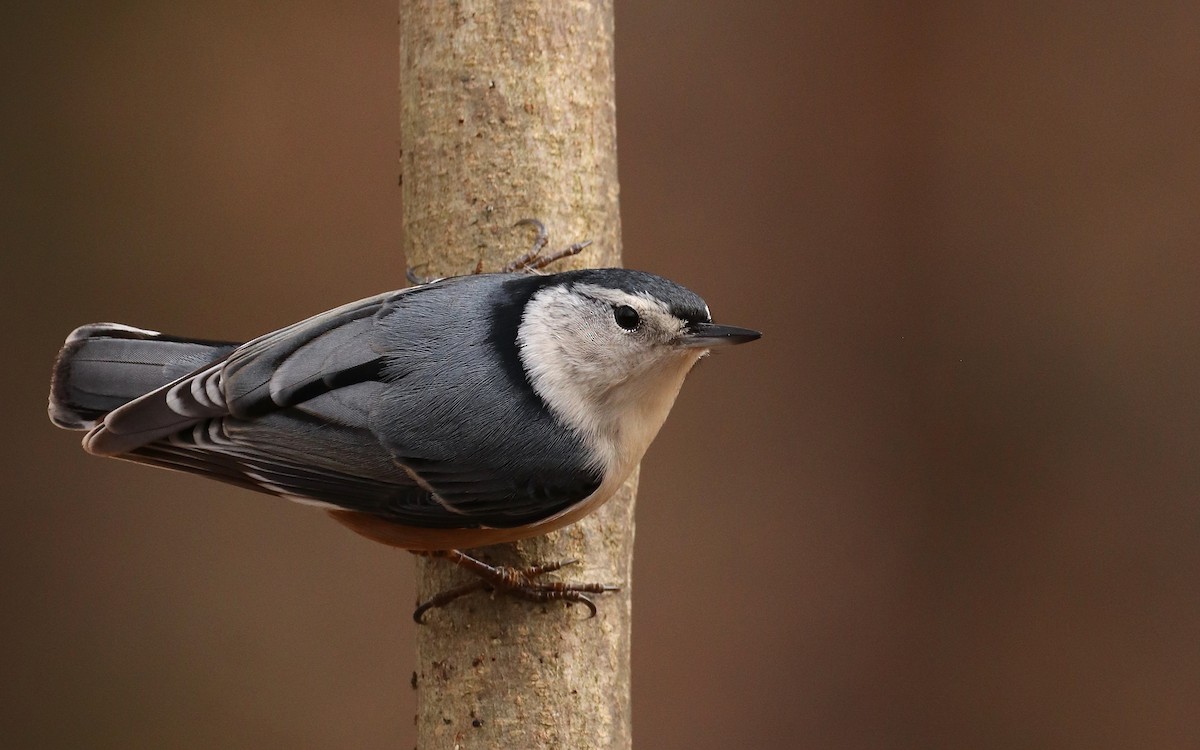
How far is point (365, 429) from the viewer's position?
162 centimetres

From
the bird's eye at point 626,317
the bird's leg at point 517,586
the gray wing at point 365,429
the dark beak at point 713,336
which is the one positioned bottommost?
the bird's leg at point 517,586

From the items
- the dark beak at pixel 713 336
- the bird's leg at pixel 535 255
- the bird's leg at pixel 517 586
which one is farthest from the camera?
the bird's leg at pixel 535 255

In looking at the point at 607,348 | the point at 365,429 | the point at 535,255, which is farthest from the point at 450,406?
the point at 535,255

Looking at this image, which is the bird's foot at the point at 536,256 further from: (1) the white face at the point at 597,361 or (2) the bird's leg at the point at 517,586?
(2) the bird's leg at the point at 517,586

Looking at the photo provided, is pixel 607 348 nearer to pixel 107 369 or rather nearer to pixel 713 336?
pixel 713 336

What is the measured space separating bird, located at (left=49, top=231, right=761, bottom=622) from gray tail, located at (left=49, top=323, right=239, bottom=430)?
2.6 inches

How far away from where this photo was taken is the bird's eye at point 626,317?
5.19 feet

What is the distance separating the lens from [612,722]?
1695mm

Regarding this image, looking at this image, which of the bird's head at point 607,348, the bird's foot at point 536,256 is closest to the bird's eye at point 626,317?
the bird's head at point 607,348

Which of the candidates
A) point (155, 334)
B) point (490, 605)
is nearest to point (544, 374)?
point (490, 605)

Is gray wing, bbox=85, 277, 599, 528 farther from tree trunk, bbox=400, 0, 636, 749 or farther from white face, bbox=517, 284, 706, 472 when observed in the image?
tree trunk, bbox=400, 0, 636, 749

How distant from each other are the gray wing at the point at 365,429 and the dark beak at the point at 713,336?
224 mm

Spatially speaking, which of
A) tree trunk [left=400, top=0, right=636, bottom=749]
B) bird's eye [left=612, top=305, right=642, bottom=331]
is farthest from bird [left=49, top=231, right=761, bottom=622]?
tree trunk [left=400, top=0, right=636, bottom=749]

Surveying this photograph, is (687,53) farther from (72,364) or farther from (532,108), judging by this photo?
(72,364)
